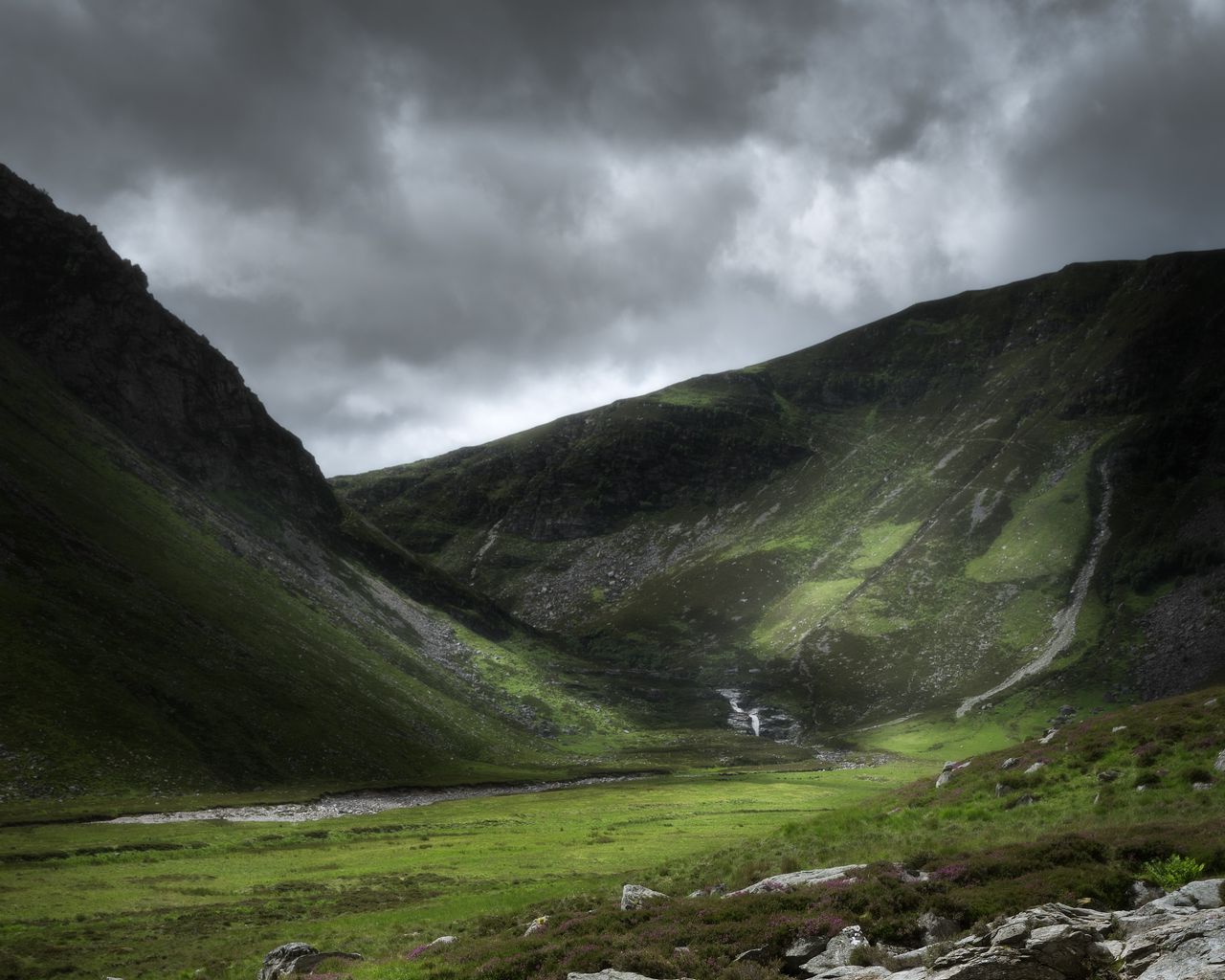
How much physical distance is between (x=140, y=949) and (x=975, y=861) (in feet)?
108

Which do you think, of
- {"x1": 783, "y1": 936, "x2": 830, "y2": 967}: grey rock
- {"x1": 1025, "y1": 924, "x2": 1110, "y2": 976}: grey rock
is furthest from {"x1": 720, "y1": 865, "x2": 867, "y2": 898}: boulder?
{"x1": 1025, "y1": 924, "x2": 1110, "y2": 976}: grey rock

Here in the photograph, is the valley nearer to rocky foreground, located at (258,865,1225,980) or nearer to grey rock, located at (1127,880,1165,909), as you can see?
grey rock, located at (1127,880,1165,909)

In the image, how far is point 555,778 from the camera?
447ft

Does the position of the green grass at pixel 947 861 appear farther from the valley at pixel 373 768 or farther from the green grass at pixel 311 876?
the green grass at pixel 311 876

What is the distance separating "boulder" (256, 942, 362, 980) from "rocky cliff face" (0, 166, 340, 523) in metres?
178

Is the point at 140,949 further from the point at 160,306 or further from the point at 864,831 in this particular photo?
the point at 160,306

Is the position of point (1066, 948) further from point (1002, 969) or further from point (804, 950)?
point (804, 950)

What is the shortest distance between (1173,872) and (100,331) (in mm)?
216670

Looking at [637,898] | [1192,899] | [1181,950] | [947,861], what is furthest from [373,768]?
[1181,950]

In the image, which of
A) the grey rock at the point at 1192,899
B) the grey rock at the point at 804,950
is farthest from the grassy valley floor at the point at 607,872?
the grey rock at the point at 1192,899

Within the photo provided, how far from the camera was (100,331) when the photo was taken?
7254 inches

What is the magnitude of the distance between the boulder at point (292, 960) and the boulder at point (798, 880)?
13990mm

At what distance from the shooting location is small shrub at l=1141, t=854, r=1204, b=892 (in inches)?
741

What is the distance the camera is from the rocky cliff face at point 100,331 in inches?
6929
